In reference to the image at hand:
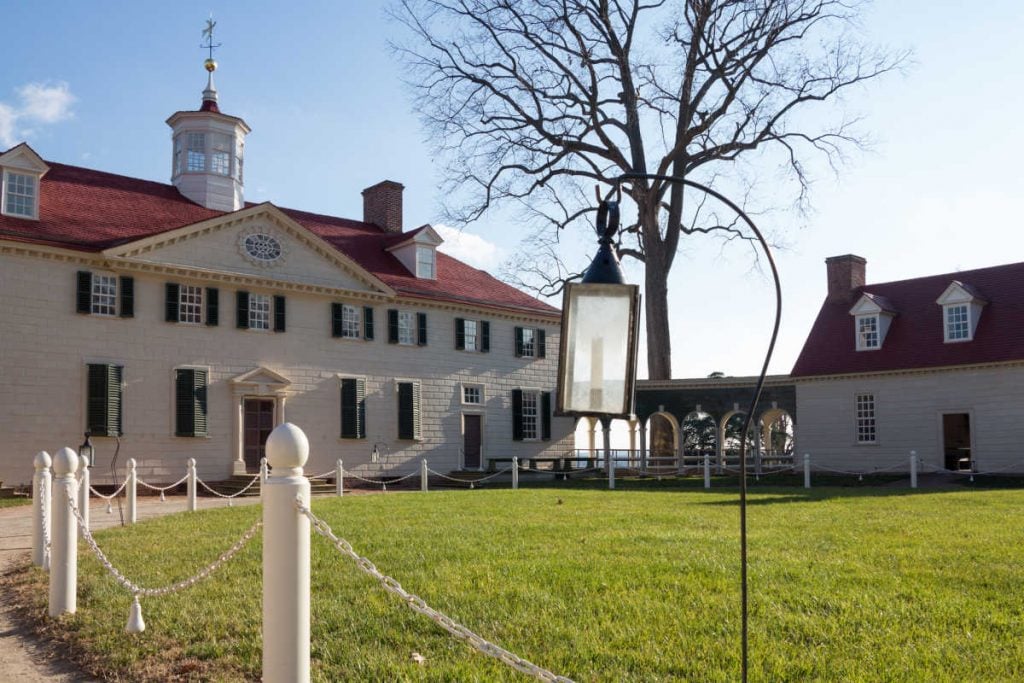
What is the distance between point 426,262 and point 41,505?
23.6 metres

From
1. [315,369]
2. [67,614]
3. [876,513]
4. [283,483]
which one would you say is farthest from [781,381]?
[283,483]

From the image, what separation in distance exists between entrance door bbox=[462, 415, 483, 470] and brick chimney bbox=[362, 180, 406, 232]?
828 cm

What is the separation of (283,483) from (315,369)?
80.9ft

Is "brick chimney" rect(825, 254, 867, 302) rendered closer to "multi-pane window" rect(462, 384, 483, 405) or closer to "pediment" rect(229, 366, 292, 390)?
"multi-pane window" rect(462, 384, 483, 405)

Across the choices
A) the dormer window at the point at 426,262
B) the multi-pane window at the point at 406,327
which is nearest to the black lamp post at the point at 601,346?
the multi-pane window at the point at 406,327

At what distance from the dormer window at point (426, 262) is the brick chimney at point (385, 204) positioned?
11.5 feet

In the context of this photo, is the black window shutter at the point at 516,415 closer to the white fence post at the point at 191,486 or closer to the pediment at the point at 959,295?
the pediment at the point at 959,295

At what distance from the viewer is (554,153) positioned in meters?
34.3

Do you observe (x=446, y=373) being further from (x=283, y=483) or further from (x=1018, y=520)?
(x=283, y=483)

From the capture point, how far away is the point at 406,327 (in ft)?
102

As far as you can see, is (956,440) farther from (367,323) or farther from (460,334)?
(367,323)

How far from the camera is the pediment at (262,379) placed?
26734 millimetres

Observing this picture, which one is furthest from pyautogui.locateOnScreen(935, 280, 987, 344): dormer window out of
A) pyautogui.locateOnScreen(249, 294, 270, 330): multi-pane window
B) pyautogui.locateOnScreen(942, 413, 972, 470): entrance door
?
pyautogui.locateOnScreen(249, 294, 270, 330): multi-pane window

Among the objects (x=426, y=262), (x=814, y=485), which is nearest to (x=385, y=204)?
(x=426, y=262)
